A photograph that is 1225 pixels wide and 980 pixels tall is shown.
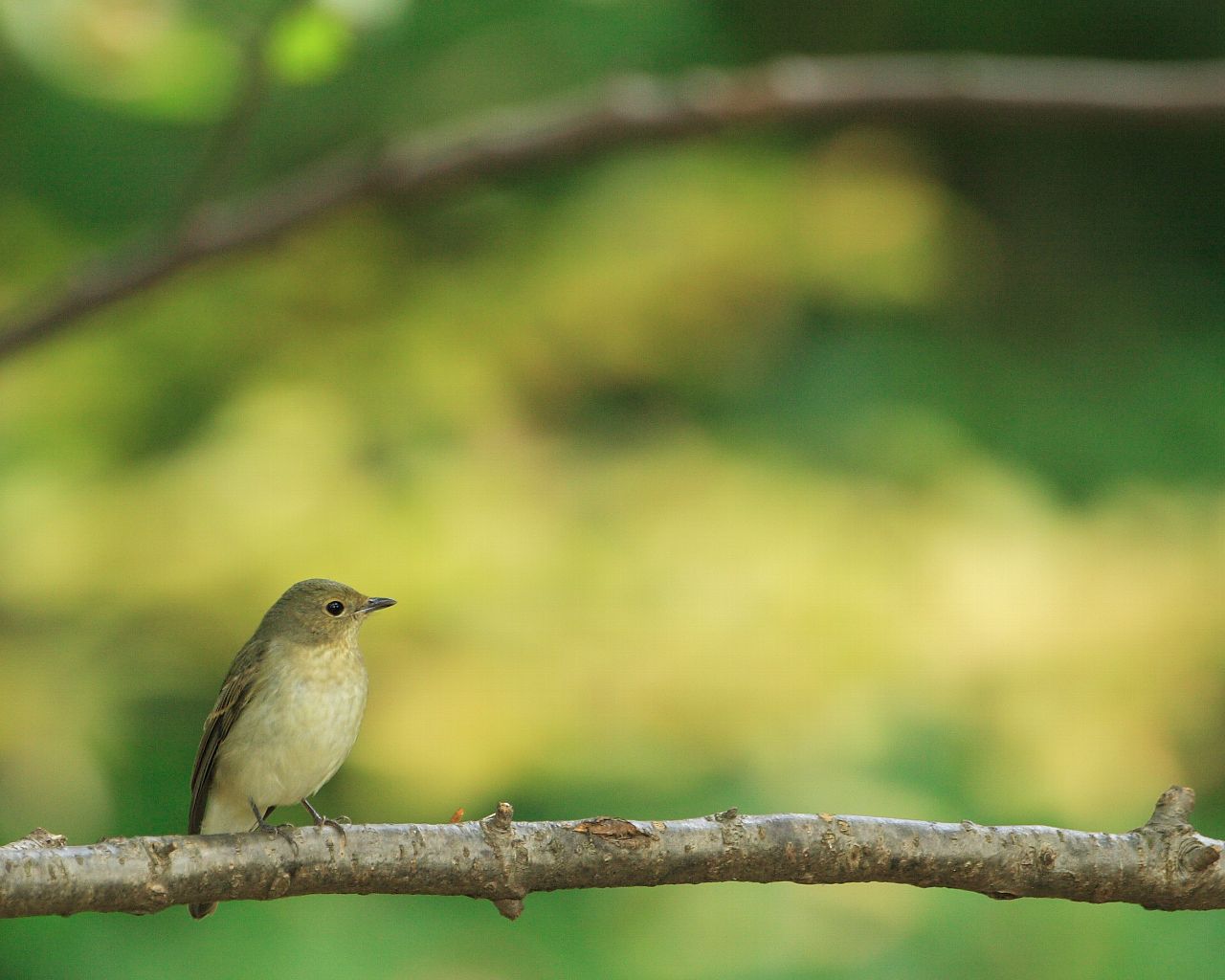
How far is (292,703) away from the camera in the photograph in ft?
9.86

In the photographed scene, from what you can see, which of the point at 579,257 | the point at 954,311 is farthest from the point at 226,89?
the point at 954,311

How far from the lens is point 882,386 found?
19.8 feet

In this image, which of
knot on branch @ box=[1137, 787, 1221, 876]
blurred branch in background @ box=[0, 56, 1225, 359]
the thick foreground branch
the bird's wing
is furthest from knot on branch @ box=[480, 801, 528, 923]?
blurred branch in background @ box=[0, 56, 1225, 359]

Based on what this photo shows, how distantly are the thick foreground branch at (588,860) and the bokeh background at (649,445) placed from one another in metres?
2.16

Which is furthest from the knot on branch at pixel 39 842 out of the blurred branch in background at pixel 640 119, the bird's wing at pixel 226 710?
the blurred branch in background at pixel 640 119

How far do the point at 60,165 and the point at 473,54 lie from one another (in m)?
1.90

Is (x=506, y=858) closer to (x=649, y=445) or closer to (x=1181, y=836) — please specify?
(x=1181, y=836)

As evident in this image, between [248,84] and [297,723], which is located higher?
[248,84]

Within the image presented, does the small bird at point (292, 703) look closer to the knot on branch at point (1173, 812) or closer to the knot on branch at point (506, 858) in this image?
the knot on branch at point (506, 858)

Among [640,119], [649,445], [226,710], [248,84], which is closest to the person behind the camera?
[226,710]

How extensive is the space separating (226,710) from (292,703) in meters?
0.18

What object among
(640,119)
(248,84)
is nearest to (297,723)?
(248,84)

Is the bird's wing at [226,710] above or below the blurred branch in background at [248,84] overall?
below

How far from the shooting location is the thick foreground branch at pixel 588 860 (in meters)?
2.31
